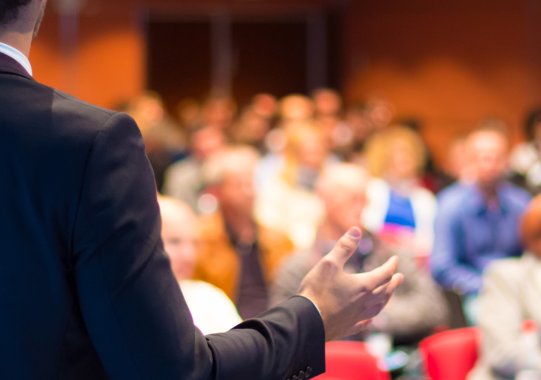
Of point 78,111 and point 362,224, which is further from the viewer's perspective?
point 362,224

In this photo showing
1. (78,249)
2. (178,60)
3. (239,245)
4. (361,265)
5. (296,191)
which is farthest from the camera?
(178,60)

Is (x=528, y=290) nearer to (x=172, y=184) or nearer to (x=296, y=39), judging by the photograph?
(x=172, y=184)

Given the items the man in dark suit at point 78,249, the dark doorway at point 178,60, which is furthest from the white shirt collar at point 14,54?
the dark doorway at point 178,60

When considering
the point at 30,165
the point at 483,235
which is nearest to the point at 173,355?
the point at 30,165

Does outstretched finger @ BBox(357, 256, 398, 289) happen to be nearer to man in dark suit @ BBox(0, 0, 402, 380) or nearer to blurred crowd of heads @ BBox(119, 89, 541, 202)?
man in dark suit @ BBox(0, 0, 402, 380)

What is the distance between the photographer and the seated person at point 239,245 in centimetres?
321

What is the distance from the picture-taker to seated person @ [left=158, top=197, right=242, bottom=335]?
223cm

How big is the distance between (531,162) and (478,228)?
153cm

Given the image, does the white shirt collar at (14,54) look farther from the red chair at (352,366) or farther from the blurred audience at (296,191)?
the blurred audience at (296,191)

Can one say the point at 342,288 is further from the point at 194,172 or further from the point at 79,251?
the point at 194,172

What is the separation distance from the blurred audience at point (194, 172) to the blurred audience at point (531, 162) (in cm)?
232

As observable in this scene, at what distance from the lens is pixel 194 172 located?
17.6 ft

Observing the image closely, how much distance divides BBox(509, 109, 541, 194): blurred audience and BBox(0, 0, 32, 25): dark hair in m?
4.07

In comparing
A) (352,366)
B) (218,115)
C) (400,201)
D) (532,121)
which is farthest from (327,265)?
(218,115)
